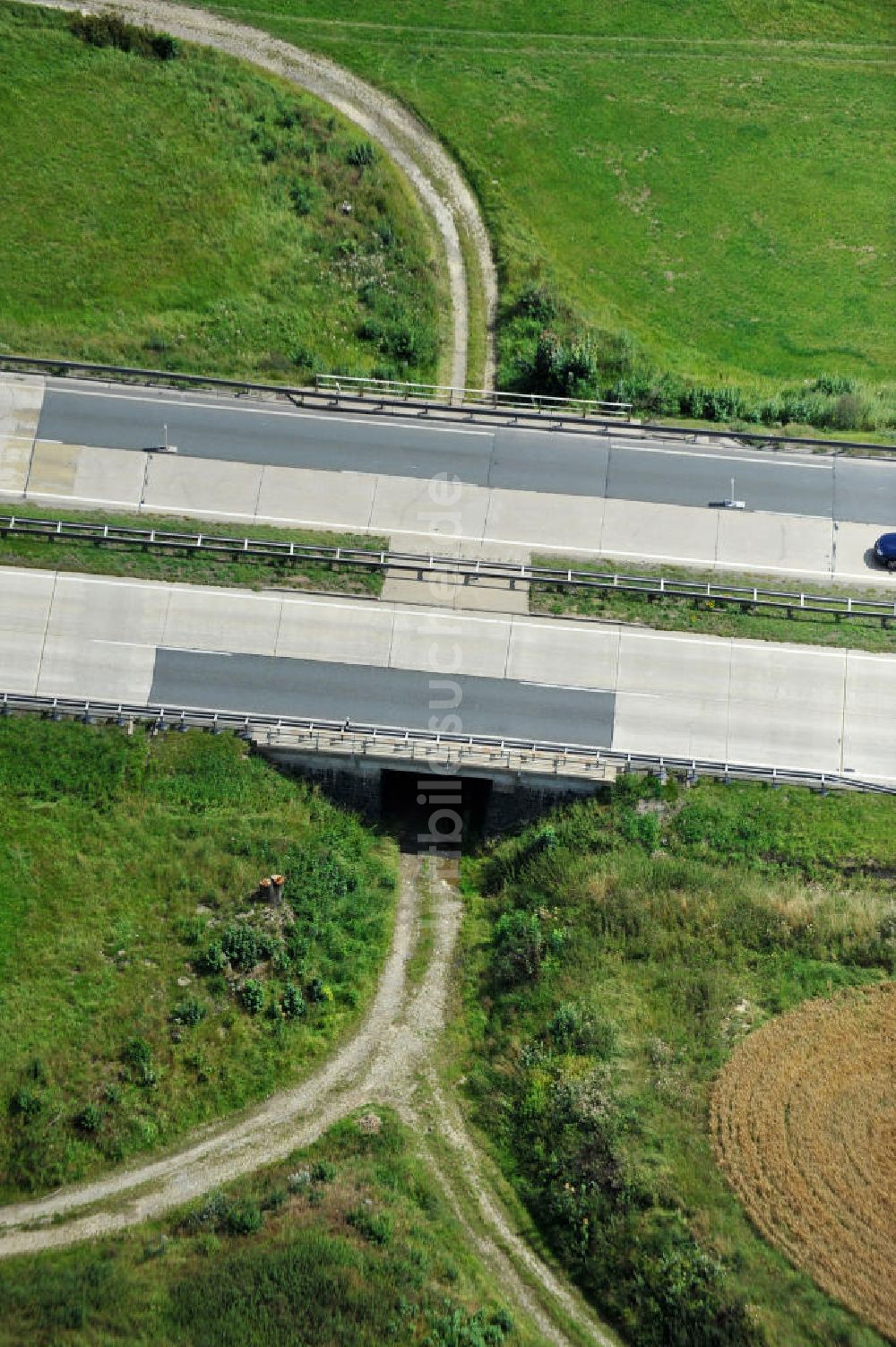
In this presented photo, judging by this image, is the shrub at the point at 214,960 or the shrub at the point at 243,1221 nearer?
the shrub at the point at 243,1221

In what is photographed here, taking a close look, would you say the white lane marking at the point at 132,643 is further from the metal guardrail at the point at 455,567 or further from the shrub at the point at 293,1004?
the shrub at the point at 293,1004

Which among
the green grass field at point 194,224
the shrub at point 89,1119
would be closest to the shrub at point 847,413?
the green grass field at point 194,224

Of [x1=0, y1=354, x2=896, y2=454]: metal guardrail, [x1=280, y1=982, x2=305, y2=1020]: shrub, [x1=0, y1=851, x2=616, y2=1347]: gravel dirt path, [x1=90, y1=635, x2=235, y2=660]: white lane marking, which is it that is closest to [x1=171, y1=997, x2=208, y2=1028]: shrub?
[x1=280, y1=982, x2=305, y2=1020]: shrub

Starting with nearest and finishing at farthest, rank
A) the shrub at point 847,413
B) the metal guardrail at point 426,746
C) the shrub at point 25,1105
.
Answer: the shrub at point 25,1105 → the metal guardrail at point 426,746 → the shrub at point 847,413

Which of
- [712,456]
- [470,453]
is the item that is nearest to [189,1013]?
[470,453]

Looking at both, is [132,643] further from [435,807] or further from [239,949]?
[435,807]

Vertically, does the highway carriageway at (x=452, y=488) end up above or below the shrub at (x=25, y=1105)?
above

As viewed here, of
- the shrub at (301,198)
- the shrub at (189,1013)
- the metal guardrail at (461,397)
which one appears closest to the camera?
the shrub at (189,1013)
